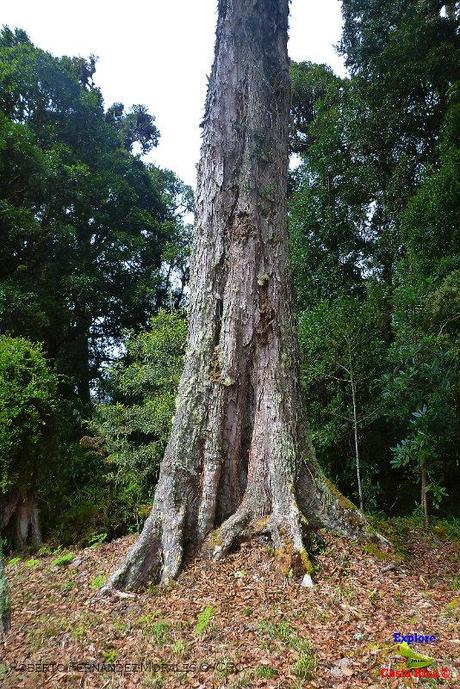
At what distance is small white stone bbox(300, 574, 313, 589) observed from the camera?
2982mm

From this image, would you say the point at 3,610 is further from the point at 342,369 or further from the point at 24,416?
the point at 342,369

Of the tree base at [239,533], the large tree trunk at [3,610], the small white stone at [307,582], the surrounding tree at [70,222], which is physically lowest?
the large tree trunk at [3,610]

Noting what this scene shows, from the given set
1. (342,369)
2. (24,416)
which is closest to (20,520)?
(24,416)

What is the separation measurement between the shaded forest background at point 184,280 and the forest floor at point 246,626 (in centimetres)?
216

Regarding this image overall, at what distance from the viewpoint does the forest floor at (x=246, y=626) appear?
7.24ft

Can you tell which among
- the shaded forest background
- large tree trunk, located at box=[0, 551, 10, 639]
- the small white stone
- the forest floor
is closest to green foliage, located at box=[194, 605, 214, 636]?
the forest floor

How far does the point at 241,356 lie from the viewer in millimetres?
3896

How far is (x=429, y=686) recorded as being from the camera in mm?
1922

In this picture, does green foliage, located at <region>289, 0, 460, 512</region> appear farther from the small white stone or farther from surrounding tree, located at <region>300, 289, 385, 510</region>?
the small white stone

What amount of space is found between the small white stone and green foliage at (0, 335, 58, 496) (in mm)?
4359

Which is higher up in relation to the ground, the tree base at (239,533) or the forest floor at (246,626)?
the tree base at (239,533)

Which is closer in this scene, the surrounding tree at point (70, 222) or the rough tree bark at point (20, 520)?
the rough tree bark at point (20, 520)

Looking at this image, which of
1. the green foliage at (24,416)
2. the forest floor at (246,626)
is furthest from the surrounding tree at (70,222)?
the forest floor at (246,626)

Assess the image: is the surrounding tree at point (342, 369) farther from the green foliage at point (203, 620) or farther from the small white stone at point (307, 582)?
the green foliage at point (203, 620)
